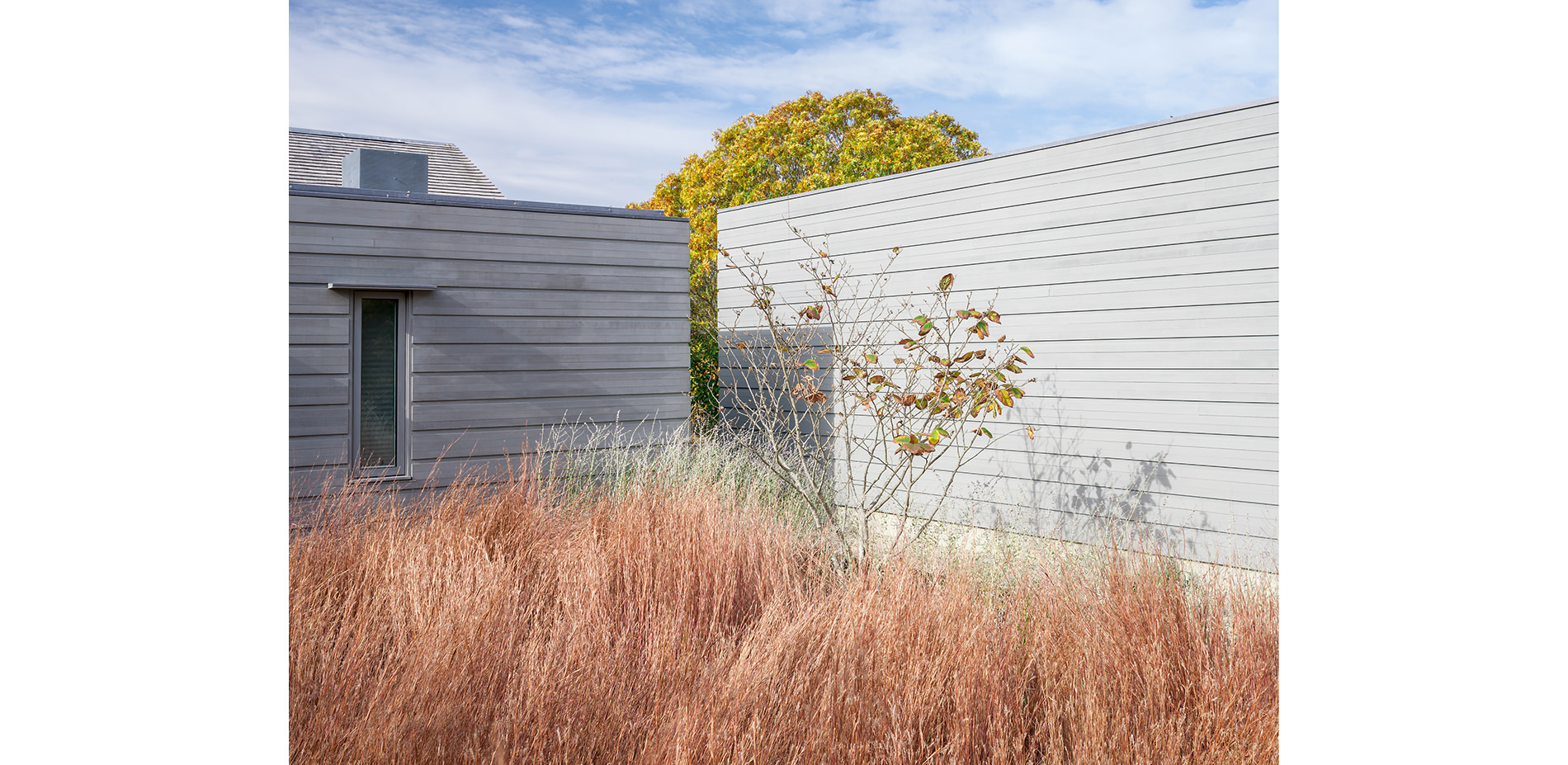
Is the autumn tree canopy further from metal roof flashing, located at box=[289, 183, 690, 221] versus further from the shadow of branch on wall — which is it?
the shadow of branch on wall

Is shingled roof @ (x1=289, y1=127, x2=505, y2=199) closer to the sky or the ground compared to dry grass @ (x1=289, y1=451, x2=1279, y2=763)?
closer to the sky

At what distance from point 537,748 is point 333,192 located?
443 cm

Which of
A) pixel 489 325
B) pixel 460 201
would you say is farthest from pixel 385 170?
pixel 489 325

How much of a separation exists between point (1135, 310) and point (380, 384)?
4.63 metres

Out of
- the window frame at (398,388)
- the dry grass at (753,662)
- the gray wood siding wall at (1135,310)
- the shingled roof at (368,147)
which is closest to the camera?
the dry grass at (753,662)

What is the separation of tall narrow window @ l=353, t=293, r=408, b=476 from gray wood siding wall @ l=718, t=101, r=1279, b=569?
11.3 ft

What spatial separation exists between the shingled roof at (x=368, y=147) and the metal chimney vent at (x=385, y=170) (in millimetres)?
4144

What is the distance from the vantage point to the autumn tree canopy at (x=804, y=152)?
12.5 meters

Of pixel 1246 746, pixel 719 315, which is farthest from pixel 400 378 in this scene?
pixel 1246 746

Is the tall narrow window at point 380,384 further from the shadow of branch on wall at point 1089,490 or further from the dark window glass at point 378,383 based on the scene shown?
the shadow of branch on wall at point 1089,490

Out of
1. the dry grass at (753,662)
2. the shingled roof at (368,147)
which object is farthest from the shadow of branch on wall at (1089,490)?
the shingled roof at (368,147)

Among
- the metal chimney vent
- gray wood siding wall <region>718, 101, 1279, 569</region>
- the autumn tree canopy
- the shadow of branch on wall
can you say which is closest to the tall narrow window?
the metal chimney vent

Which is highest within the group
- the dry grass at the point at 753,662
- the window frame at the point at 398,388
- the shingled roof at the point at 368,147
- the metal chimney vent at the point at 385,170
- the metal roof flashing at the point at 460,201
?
the shingled roof at the point at 368,147

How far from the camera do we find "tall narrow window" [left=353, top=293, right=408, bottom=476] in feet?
17.8
